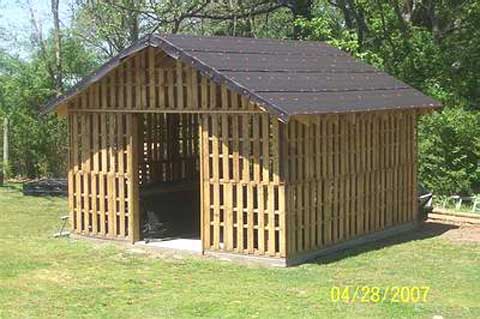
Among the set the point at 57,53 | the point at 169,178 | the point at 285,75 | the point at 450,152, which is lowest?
the point at 169,178

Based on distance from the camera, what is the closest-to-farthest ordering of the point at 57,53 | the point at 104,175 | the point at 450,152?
1. the point at 104,175
2. the point at 450,152
3. the point at 57,53

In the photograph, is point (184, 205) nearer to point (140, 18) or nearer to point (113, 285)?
point (113, 285)

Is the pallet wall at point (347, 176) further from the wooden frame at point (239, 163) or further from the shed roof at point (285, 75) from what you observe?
the shed roof at point (285, 75)

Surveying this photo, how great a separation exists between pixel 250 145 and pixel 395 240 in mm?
3652

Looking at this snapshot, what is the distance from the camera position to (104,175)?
1463 centimetres

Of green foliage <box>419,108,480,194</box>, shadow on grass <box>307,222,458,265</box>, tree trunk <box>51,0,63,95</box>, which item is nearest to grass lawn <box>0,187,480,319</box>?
shadow on grass <box>307,222,458,265</box>

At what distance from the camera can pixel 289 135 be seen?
499 inches

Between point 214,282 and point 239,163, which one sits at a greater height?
point 239,163

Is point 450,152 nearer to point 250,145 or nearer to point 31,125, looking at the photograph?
point 250,145

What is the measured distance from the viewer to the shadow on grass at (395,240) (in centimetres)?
1322

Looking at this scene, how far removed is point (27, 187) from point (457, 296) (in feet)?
46.2

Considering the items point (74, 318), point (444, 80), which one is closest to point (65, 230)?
point (74, 318)

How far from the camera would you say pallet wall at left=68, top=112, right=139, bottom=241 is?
562 inches

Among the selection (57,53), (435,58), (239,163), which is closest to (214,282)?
(239,163)
